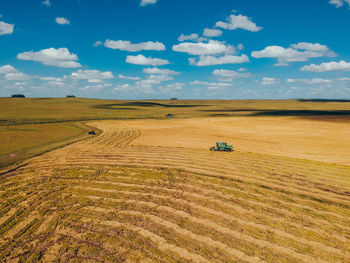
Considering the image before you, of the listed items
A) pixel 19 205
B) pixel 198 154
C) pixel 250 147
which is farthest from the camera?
pixel 250 147

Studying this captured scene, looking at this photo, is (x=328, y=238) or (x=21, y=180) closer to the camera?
(x=328, y=238)

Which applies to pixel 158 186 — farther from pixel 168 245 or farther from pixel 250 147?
pixel 250 147

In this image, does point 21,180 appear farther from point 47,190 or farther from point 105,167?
point 105,167

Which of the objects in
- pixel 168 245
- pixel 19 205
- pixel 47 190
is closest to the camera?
pixel 168 245

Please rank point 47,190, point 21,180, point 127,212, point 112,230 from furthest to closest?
point 21,180 < point 47,190 < point 127,212 < point 112,230

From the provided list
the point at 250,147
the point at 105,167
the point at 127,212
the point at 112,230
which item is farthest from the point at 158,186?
the point at 250,147

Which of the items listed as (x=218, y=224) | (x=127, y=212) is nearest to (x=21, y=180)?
(x=127, y=212)
